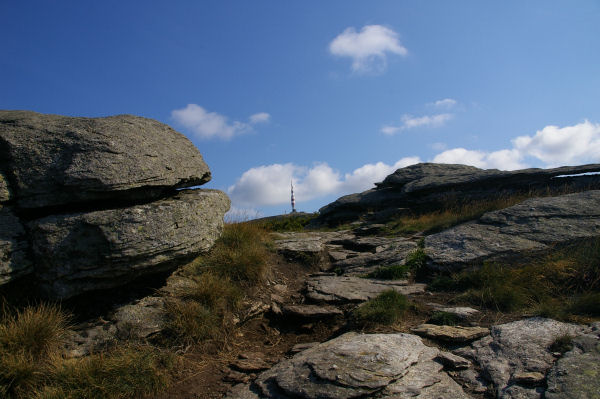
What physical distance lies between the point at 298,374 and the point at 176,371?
1.69 metres

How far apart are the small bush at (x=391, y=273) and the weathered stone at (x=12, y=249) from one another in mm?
6139

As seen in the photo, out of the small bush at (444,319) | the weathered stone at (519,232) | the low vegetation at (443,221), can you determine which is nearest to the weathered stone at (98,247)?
the small bush at (444,319)

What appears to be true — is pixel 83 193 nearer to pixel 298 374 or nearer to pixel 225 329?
pixel 225 329

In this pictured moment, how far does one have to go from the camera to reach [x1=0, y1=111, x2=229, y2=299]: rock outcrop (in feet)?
16.3

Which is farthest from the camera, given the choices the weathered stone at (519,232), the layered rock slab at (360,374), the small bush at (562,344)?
the weathered stone at (519,232)

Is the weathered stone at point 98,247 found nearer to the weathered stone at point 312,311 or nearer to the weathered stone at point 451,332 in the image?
the weathered stone at point 312,311

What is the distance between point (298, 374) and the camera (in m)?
4.13

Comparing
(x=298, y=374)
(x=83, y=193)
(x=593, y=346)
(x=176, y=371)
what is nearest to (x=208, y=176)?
(x=83, y=193)

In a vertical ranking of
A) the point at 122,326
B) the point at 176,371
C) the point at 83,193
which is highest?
the point at 83,193

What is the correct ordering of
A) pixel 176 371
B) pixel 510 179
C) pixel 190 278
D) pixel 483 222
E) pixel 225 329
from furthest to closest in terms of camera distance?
pixel 510 179 → pixel 483 222 → pixel 190 278 → pixel 225 329 → pixel 176 371

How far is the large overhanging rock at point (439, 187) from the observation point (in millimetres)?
13805

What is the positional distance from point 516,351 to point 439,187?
11.7 meters

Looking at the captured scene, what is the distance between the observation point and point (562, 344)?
4.38m

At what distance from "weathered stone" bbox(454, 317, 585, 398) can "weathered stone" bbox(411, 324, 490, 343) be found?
0.10 m
